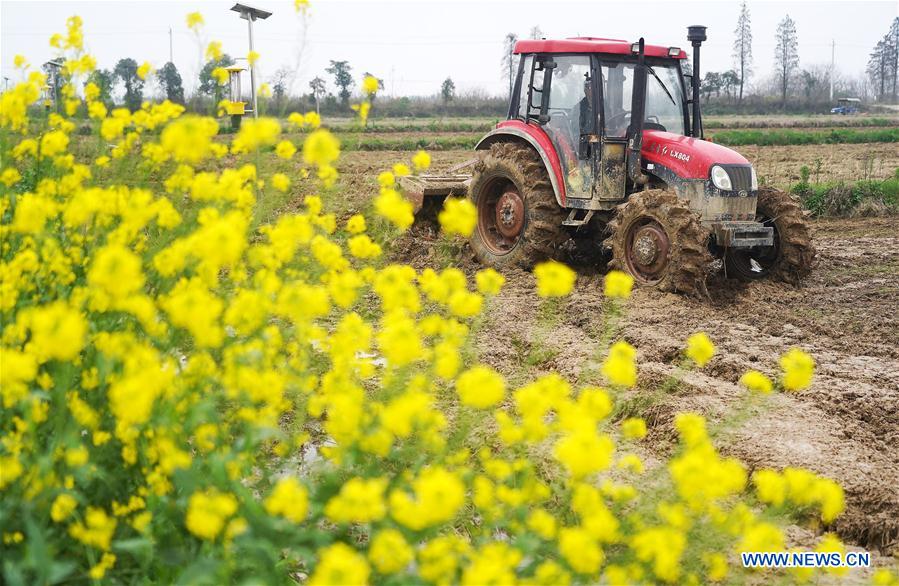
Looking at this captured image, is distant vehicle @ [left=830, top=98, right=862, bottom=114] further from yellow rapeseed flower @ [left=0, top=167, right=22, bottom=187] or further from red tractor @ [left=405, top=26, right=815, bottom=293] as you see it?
yellow rapeseed flower @ [left=0, top=167, right=22, bottom=187]

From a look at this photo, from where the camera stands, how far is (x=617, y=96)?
8.02 meters

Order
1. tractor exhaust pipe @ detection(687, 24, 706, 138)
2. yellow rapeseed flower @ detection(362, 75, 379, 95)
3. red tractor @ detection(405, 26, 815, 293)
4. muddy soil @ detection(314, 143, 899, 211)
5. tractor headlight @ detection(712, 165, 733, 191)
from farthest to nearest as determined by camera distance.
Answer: muddy soil @ detection(314, 143, 899, 211) → tractor exhaust pipe @ detection(687, 24, 706, 138) → tractor headlight @ detection(712, 165, 733, 191) → red tractor @ detection(405, 26, 815, 293) → yellow rapeseed flower @ detection(362, 75, 379, 95)

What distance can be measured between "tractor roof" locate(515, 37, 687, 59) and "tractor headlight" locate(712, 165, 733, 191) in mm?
1216

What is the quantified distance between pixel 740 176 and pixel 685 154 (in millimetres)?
524

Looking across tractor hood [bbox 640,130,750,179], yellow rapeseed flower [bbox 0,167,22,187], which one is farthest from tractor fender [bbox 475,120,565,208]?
yellow rapeseed flower [bbox 0,167,22,187]

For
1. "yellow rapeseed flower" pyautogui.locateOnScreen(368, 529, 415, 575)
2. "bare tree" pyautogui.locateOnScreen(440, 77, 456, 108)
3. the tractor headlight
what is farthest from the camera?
"bare tree" pyautogui.locateOnScreen(440, 77, 456, 108)

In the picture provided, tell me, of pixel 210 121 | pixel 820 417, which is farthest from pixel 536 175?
pixel 210 121

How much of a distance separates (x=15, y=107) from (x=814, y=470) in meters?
3.84

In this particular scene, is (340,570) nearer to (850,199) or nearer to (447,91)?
(850,199)

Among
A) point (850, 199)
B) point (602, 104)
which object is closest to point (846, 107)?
point (850, 199)

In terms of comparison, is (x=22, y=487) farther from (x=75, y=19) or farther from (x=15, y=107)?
(x=75, y=19)

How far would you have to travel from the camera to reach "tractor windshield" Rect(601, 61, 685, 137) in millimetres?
7984

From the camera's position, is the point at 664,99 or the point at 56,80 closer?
the point at 56,80

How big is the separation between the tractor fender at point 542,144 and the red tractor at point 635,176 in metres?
0.01
